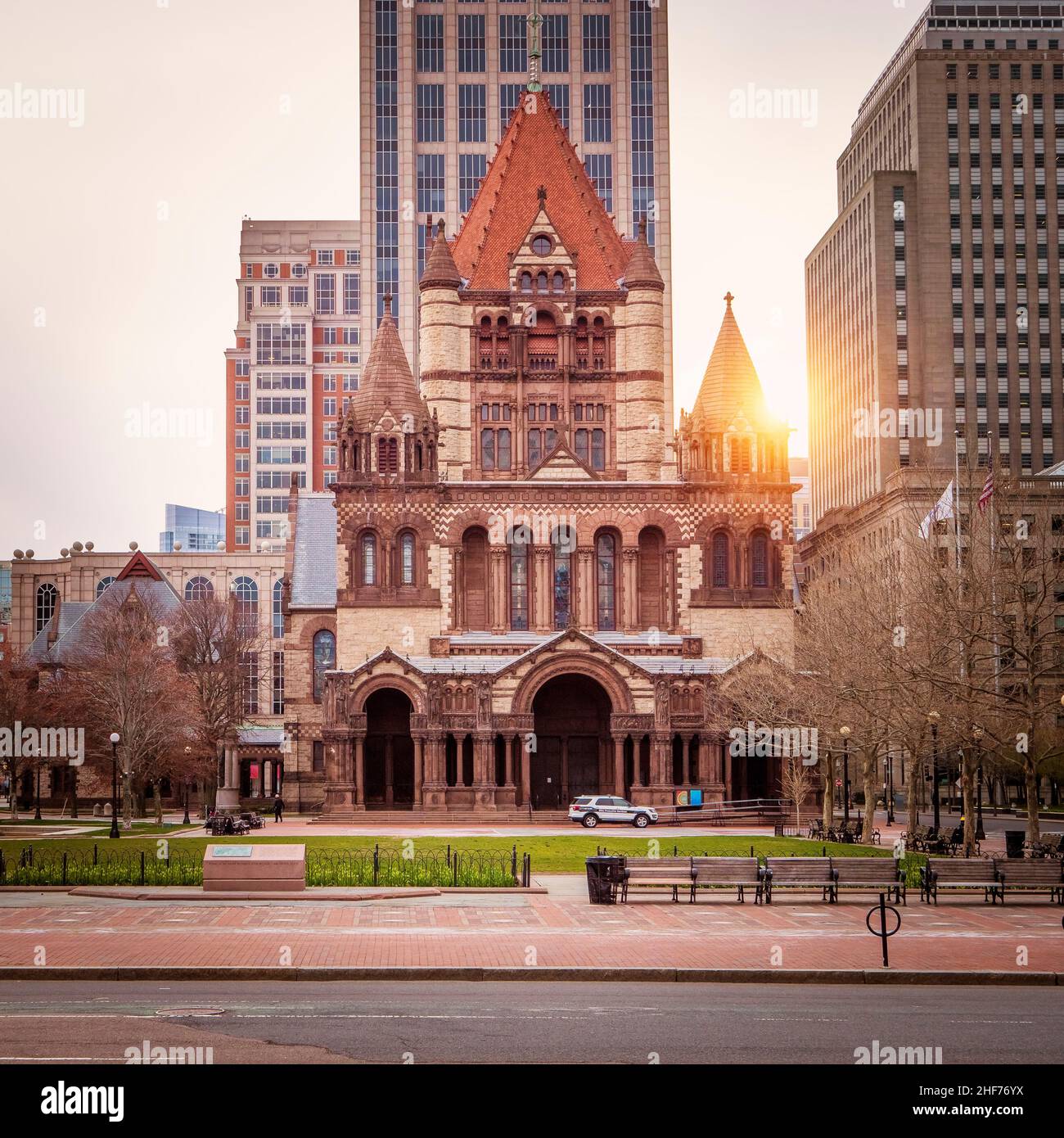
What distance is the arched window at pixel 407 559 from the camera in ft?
248

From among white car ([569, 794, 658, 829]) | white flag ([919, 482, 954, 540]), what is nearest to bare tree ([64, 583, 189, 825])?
white car ([569, 794, 658, 829])

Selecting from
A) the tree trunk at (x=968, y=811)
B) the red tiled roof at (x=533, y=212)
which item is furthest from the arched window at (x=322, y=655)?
the tree trunk at (x=968, y=811)

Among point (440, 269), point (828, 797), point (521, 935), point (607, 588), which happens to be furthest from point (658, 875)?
point (440, 269)

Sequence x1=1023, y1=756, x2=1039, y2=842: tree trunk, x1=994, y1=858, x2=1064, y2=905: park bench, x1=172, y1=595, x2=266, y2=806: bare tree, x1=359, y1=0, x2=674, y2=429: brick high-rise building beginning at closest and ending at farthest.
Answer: x1=994, y1=858, x2=1064, y2=905: park bench
x1=1023, y1=756, x2=1039, y2=842: tree trunk
x1=172, y1=595, x2=266, y2=806: bare tree
x1=359, y1=0, x2=674, y2=429: brick high-rise building

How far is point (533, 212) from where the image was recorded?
8538 centimetres

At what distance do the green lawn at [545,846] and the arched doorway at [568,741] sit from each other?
19.3 m

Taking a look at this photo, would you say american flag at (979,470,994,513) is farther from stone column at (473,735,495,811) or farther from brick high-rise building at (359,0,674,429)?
brick high-rise building at (359,0,674,429)

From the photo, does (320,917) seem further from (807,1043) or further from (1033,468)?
(1033,468)

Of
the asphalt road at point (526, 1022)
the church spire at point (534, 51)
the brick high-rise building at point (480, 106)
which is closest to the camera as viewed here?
the asphalt road at point (526, 1022)

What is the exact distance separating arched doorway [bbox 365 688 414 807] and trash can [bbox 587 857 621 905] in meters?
40.7

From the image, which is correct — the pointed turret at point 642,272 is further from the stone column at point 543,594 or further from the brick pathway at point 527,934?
the brick pathway at point 527,934

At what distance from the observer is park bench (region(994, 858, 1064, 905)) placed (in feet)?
113

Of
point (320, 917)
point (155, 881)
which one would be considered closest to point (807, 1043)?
point (320, 917)
